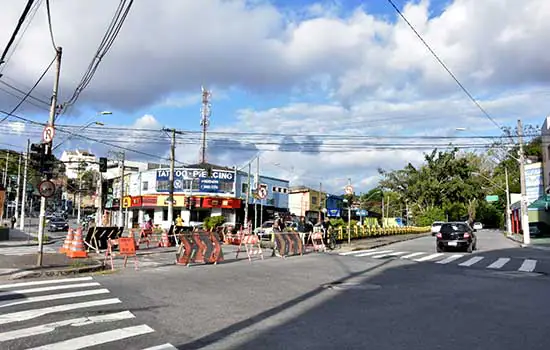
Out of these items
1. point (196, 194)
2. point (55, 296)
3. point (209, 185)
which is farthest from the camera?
point (209, 185)

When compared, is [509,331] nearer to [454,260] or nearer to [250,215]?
[454,260]

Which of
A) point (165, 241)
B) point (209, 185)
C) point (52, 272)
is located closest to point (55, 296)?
point (52, 272)

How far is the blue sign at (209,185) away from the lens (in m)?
58.6

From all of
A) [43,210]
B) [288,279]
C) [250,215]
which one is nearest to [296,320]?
[288,279]

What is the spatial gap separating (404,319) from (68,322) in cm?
527

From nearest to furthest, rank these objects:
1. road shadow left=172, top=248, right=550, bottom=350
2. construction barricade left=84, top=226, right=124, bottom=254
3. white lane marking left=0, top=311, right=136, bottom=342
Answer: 1. road shadow left=172, top=248, right=550, bottom=350
2. white lane marking left=0, top=311, right=136, bottom=342
3. construction barricade left=84, top=226, right=124, bottom=254

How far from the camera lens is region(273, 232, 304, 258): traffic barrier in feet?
74.6

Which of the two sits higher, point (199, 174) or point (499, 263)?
point (199, 174)

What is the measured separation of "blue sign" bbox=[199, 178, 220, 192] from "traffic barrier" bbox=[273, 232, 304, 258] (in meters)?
35.5

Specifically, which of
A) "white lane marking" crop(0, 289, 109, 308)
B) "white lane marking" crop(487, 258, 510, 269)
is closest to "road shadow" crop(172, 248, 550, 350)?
"white lane marking" crop(0, 289, 109, 308)

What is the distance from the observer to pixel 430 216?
77000 mm

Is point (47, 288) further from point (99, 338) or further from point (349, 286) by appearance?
point (349, 286)

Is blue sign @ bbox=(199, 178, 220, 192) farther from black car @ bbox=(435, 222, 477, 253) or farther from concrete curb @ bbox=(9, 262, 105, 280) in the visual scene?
concrete curb @ bbox=(9, 262, 105, 280)

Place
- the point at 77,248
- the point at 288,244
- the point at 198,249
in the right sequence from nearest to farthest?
the point at 198,249 → the point at 77,248 → the point at 288,244
